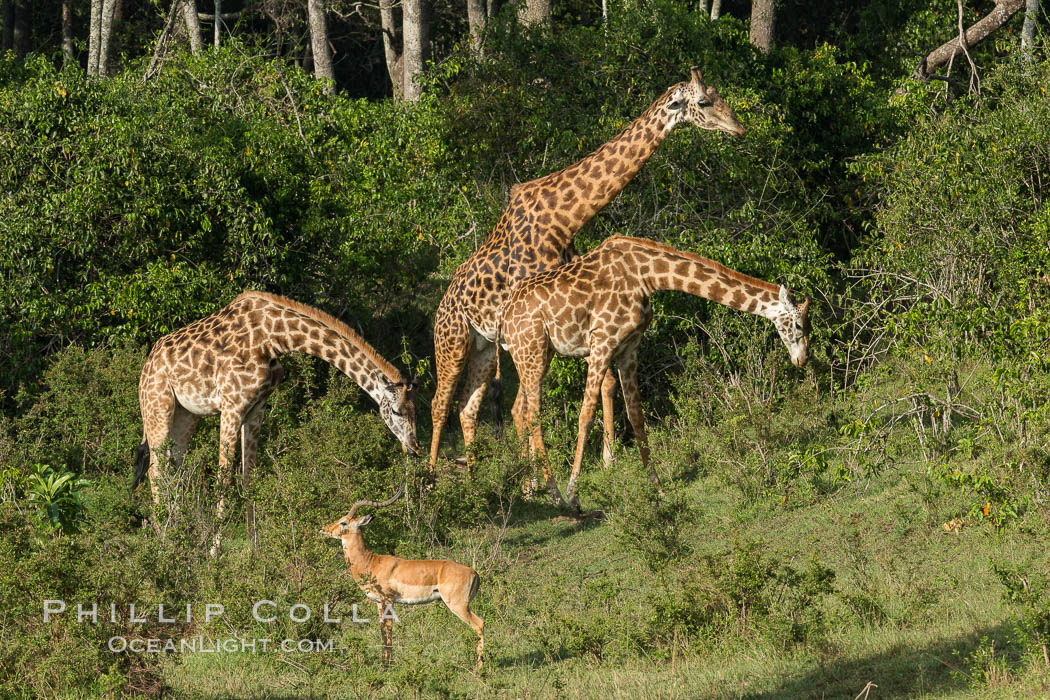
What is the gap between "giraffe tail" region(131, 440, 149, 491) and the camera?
12.6m

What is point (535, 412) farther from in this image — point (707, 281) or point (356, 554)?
point (356, 554)

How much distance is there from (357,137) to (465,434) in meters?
6.84

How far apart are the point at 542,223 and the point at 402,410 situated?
2623mm

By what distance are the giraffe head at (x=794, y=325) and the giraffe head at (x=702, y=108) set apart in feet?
6.25

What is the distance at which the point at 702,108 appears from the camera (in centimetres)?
1289

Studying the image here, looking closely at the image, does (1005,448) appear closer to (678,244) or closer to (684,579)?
(684,579)

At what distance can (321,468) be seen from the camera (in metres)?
12.0

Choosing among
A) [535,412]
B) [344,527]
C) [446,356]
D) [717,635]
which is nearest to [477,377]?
[446,356]

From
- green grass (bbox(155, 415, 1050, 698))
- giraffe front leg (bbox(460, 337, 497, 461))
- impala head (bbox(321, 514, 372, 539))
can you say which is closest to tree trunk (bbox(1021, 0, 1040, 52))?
green grass (bbox(155, 415, 1050, 698))

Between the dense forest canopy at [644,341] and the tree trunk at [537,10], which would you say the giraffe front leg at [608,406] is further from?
the tree trunk at [537,10]

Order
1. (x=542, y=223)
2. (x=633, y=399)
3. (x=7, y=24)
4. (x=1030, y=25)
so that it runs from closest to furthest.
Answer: (x=633, y=399), (x=542, y=223), (x=1030, y=25), (x=7, y=24)

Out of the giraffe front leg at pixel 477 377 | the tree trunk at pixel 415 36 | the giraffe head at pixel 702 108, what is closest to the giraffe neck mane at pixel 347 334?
the giraffe front leg at pixel 477 377

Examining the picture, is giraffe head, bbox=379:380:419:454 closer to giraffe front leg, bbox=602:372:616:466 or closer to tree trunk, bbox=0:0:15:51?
giraffe front leg, bbox=602:372:616:466

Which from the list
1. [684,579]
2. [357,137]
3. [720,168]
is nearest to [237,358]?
[684,579]
